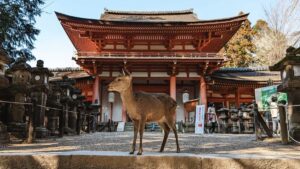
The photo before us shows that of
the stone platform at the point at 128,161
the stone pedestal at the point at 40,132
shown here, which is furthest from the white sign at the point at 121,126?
the stone platform at the point at 128,161

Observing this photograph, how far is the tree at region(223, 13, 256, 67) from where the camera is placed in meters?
38.9

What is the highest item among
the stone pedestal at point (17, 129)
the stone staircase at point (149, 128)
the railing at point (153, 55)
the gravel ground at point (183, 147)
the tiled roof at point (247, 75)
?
the railing at point (153, 55)

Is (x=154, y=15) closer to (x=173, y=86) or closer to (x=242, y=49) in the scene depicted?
(x=173, y=86)

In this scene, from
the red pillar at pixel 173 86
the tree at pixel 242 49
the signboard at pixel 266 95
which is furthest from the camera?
the tree at pixel 242 49

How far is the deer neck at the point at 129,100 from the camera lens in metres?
4.21

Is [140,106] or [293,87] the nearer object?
[140,106]

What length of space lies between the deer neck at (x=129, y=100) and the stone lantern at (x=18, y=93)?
4.70m

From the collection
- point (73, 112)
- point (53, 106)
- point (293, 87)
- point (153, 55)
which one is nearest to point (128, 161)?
point (293, 87)

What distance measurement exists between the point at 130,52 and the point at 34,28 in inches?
287

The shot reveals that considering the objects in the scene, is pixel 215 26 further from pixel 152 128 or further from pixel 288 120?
pixel 288 120

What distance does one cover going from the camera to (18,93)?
25.5ft

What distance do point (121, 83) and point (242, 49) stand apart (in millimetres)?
37610

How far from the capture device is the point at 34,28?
63.9 feet

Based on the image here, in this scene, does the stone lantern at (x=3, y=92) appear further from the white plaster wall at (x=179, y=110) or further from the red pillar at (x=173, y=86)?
the white plaster wall at (x=179, y=110)
